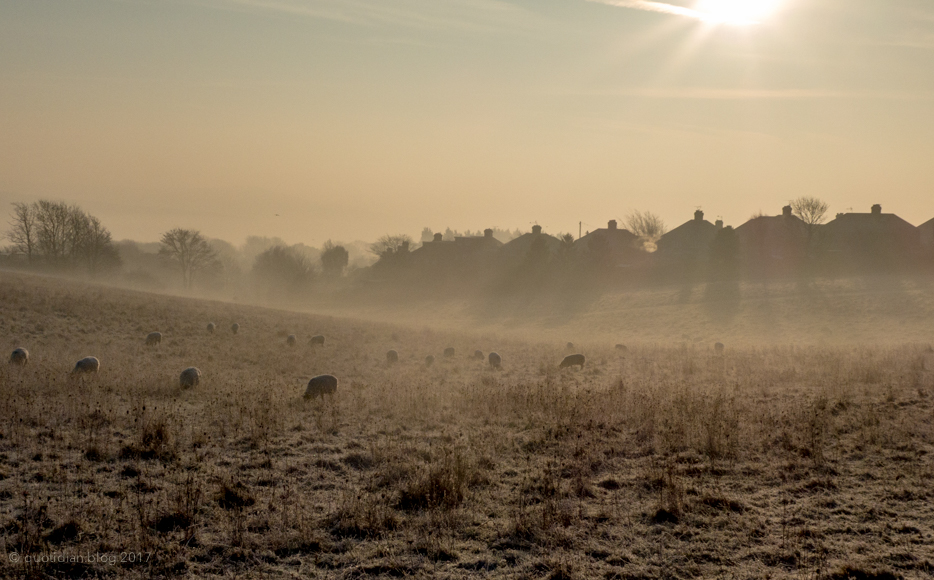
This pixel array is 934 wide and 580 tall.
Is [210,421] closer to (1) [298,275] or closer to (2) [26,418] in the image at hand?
(2) [26,418]

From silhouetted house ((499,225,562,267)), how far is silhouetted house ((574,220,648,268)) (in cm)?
346

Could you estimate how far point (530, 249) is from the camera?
241ft

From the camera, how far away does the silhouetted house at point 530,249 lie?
72625mm

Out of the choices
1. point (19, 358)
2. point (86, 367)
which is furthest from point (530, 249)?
point (86, 367)

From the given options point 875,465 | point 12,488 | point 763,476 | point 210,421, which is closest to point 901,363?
point 875,465

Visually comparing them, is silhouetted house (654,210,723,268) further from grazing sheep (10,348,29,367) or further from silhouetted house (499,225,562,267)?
grazing sheep (10,348,29,367)

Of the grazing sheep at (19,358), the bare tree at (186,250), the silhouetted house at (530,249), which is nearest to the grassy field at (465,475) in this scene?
the grazing sheep at (19,358)

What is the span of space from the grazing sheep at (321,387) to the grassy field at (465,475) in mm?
481

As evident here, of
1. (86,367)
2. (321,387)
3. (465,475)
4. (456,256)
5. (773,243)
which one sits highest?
(773,243)

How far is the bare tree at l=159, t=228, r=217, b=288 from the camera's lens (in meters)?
88.7

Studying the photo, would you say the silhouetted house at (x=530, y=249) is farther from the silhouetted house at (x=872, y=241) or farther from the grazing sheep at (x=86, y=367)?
the grazing sheep at (x=86, y=367)

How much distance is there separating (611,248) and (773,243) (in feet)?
59.1

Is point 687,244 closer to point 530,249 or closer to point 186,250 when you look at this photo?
point 530,249

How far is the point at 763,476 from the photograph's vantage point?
9047 mm
